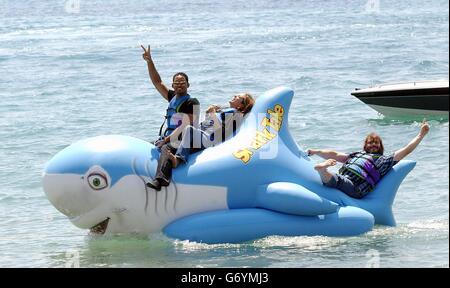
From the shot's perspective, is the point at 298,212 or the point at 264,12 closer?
the point at 298,212

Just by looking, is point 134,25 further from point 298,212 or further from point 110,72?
point 298,212

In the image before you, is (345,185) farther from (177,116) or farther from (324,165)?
(177,116)

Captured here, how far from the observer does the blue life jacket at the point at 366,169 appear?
8.49 metres

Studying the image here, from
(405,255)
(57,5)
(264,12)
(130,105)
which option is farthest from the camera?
(57,5)

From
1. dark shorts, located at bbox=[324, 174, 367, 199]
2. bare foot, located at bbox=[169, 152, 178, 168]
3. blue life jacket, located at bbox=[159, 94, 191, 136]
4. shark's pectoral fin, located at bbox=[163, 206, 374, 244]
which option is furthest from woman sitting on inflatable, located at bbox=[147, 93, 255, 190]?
dark shorts, located at bbox=[324, 174, 367, 199]

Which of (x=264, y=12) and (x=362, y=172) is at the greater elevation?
(x=264, y=12)

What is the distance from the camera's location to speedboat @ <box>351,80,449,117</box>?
1363 cm

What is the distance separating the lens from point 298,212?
8.13 metres

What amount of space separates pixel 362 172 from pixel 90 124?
7815mm

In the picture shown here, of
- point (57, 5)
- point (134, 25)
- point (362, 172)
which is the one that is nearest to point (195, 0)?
point (57, 5)

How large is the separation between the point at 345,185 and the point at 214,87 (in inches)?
412

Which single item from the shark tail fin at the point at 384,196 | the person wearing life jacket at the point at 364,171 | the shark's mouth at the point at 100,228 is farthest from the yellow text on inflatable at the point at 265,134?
the shark's mouth at the point at 100,228

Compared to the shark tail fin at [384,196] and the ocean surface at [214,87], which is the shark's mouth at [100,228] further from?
the shark tail fin at [384,196]

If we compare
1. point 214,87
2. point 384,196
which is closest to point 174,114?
point 384,196
